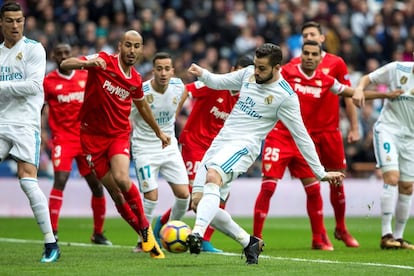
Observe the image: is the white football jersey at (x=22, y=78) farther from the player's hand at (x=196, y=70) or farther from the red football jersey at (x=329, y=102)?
the red football jersey at (x=329, y=102)

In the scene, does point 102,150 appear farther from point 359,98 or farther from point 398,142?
point 398,142

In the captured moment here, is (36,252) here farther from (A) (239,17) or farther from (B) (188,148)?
(A) (239,17)

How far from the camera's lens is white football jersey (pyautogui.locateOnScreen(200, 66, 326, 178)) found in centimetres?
1112

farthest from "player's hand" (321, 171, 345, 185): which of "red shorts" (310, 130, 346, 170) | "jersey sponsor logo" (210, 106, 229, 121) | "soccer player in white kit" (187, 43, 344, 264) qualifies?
"red shorts" (310, 130, 346, 170)

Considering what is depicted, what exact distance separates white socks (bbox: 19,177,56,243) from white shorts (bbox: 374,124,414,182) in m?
4.87

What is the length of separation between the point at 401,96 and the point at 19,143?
5.50m

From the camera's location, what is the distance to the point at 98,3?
25328 millimetres

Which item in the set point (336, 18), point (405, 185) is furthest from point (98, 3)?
point (405, 185)

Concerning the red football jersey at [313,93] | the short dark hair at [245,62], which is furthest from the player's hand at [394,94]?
the short dark hair at [245,62]

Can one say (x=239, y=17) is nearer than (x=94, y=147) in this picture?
No

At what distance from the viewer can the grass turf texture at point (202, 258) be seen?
405 inches

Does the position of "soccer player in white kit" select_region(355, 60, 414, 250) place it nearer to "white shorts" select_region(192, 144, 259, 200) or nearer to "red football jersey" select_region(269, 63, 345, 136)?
"red football jersey" select_region(269, 63, 345, 136)

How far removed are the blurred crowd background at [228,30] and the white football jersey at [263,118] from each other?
11031 millimetres

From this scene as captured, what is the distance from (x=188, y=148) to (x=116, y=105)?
7.50 feet
